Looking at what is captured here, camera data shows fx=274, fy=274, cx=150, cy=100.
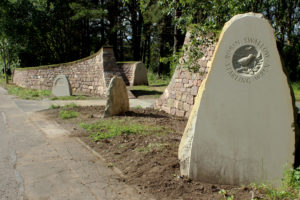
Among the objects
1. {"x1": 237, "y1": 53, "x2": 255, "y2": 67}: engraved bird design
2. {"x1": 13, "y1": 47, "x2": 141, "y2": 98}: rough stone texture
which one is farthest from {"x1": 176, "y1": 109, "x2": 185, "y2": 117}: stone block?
{"x1": 13, "y1": 47, "x2": 141, "y2": 98}: rough stone texture

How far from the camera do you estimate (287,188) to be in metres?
3.00

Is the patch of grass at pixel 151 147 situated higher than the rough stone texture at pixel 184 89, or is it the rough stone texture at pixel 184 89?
the rough stone texture at pixel 184 89

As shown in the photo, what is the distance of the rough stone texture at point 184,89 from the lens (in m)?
7.23

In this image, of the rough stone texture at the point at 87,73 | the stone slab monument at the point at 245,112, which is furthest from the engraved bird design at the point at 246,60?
the rough stone texture at the point at 87,73

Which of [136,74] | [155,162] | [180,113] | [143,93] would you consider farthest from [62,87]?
[155,162]

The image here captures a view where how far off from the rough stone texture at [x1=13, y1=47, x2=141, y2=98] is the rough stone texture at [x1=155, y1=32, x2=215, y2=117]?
462 centimetres

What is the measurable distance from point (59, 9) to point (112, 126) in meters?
23.3

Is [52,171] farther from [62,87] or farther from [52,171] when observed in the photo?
[62,87]

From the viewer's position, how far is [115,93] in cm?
734

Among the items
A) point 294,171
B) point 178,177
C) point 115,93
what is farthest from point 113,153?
point 115,93

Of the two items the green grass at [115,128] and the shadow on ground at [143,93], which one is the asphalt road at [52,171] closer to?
the green grass at [115,128]

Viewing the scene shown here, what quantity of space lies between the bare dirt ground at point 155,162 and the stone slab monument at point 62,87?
22.2 ft

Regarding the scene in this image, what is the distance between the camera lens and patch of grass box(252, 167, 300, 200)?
2850mm

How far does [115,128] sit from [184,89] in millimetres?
2821
